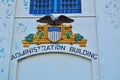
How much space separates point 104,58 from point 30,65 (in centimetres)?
270

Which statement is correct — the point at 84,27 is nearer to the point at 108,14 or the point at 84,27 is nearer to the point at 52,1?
the point at 108,14

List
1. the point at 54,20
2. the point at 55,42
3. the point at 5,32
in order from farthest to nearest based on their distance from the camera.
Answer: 1. the point at 54,20
2. the point at 5,32
3. the point at 55,42

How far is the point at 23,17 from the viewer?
10.7m

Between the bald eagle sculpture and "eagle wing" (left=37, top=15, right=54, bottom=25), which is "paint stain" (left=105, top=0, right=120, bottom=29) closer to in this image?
the bald eagle sculpture

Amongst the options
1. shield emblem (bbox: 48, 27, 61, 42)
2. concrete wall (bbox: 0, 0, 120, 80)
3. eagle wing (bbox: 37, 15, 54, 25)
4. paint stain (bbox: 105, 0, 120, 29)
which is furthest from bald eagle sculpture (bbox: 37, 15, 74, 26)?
paint stain (bbox: 105, 0, 120, 29)

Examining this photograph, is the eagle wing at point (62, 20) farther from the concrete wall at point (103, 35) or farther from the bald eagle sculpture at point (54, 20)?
the concrete wall at point (103, 35)

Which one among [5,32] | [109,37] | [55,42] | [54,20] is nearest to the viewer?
[109,37]

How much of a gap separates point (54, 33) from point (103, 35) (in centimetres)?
184

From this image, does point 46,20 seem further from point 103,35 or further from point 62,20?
point 103,35

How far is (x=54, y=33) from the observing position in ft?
34.1

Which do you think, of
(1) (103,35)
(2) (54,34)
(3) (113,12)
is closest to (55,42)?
(2) (54,34)

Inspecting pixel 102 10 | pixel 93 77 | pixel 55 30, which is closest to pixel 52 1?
pixel 55 30

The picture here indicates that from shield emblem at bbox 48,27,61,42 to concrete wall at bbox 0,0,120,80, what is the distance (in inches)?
57.5

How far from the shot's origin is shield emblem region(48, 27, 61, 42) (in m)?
10.3
